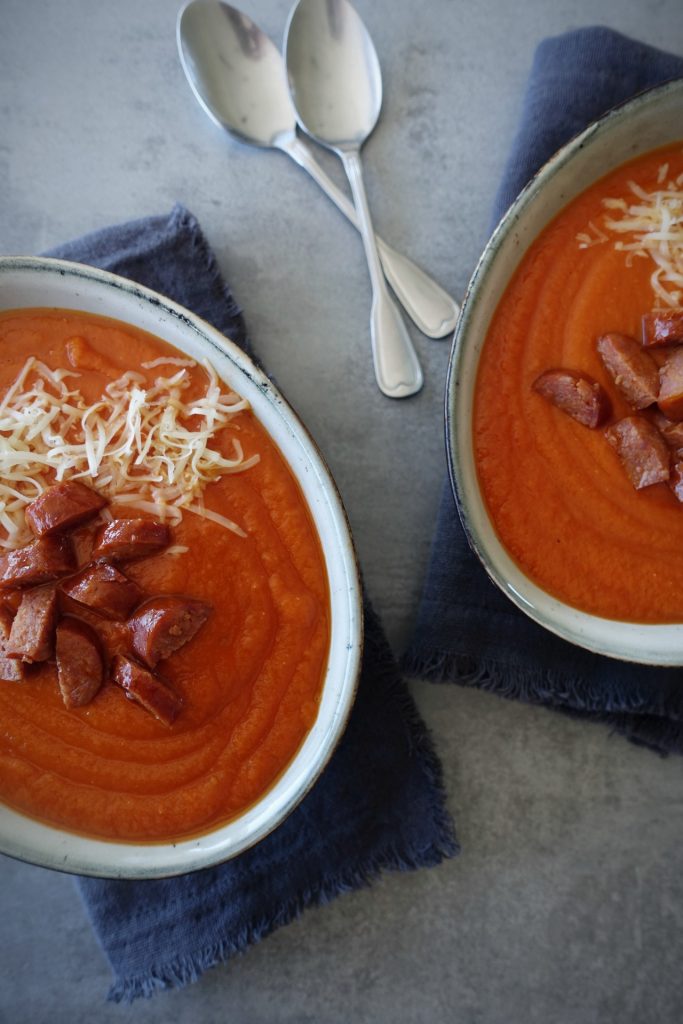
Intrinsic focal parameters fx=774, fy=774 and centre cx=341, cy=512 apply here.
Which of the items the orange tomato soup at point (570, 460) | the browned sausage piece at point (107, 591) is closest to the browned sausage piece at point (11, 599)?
the browned sausage piece at point (107, 591)

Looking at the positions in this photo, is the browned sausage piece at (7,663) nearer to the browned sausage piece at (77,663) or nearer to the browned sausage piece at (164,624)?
the browned sausage piece at (77,663)

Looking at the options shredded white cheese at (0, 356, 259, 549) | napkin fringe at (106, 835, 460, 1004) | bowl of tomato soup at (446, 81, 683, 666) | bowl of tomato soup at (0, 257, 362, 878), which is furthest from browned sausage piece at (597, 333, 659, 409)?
napkin fringe at (106, 835, 460, 1004)

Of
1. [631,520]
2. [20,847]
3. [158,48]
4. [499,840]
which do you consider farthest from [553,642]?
[158,48]

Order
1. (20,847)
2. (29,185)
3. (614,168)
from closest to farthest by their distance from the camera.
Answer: (20,847), (614,168), (29,185)

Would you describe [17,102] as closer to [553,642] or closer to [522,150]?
[522,150]

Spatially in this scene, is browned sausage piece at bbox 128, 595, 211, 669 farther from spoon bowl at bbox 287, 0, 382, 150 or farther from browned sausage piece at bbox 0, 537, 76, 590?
spoon bowl at bbox 287, 0, 382, 150

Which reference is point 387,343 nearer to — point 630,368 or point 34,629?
point 630,368

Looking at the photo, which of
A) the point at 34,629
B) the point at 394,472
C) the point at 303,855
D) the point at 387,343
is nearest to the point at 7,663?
the point at 34,629
